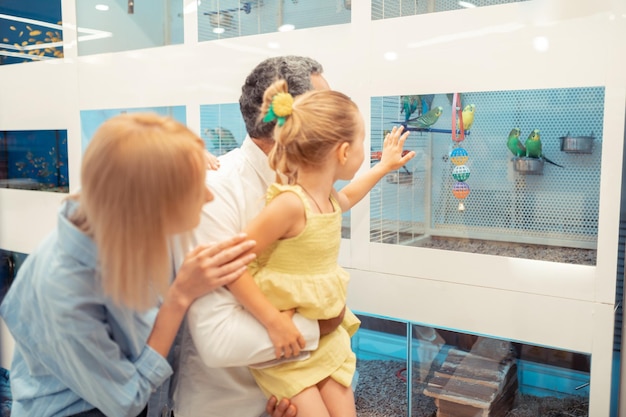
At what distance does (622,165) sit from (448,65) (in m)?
0.55

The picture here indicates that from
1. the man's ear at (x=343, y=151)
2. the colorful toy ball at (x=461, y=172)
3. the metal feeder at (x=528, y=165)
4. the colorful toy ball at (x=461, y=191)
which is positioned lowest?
the colorful toy ball at (x=461, y=191)

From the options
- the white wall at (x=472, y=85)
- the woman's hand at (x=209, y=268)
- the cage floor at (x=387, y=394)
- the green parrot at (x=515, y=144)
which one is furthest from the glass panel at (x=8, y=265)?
the green parrot at (x=515, y=144)

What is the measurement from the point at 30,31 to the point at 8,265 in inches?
39.0

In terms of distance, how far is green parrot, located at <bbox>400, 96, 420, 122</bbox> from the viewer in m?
1.84

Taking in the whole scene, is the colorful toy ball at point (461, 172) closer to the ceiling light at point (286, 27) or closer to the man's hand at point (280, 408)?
the ceiling light at point (286, 27)

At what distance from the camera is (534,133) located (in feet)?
5.57

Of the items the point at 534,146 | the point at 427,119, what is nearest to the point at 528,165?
the point at 534,146

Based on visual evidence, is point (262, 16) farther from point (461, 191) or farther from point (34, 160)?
point (34, 160)

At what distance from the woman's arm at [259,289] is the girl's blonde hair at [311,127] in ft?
0.30

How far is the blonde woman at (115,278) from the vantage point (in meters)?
1.01

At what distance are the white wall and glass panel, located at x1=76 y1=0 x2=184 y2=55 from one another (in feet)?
0.23

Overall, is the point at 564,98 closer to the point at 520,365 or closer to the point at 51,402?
the point at 520,365

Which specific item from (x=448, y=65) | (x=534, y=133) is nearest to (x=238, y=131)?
(x=448, y=65)

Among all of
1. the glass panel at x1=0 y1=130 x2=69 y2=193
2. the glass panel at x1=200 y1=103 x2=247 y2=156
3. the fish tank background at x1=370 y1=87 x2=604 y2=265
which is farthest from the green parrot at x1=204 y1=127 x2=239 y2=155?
the glass panel at x1=0 y1=130 x2=69 y2=193
